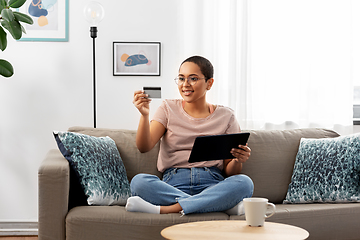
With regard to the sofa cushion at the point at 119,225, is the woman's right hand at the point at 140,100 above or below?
above

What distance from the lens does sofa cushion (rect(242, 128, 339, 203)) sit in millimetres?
2434

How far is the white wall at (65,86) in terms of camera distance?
9.68 feet

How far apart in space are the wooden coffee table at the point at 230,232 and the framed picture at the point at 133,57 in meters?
1.71

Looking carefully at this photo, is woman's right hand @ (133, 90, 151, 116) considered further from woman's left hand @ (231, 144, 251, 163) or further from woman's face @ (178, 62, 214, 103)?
woman's left hand @ (231, 144, 251, 163)

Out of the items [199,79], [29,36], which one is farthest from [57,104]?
[199,79]

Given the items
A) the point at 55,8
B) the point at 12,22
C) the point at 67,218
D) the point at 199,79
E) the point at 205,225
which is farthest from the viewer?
the point at 55,8

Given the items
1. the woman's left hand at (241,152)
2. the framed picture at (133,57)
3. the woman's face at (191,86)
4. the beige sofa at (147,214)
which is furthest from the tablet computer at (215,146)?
the framed picture at (133,57)

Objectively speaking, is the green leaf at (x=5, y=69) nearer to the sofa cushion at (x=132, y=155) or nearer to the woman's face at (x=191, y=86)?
the sofa cushion at (x=132, y=155)

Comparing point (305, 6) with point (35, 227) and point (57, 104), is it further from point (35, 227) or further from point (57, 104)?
point (35, 227)

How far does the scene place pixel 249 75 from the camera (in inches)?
118

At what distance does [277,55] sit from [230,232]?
193cm

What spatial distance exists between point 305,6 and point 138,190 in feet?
6.38

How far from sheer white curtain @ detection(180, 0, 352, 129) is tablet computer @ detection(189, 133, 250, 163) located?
1037 millimetres

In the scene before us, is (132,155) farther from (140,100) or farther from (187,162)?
(140,100)
